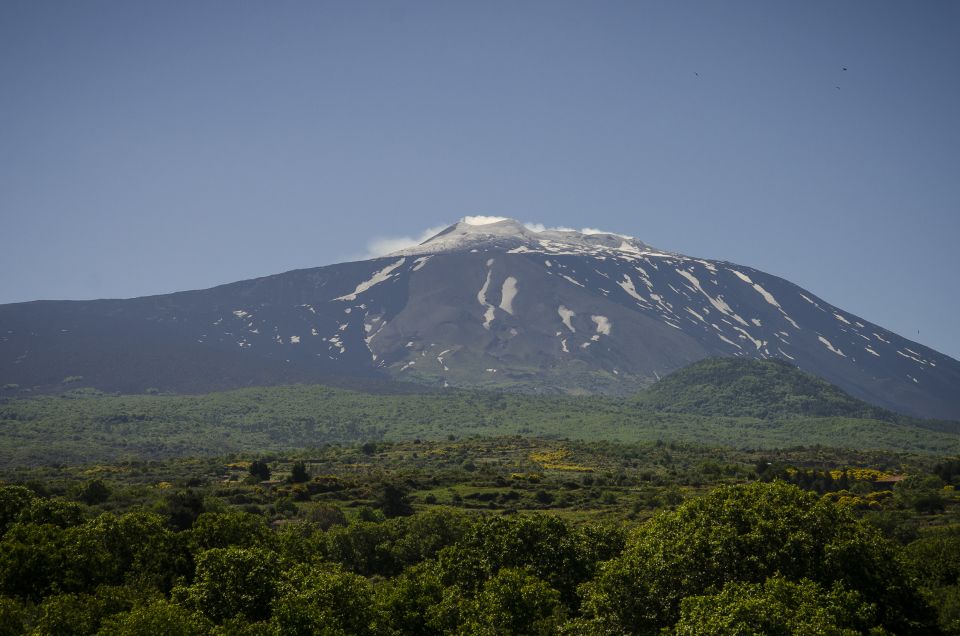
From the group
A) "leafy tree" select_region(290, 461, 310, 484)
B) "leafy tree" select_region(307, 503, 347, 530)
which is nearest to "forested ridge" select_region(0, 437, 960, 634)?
"leafy tree" select_region(307, 503, 347, 530)

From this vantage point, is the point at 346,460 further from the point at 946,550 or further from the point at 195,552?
the point at 946,550

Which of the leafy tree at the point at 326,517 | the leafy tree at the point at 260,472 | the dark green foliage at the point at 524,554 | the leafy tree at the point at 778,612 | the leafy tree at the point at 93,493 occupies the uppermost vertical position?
the leafy tree at the point at 778,612

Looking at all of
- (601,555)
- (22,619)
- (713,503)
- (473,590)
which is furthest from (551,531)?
(22,619)

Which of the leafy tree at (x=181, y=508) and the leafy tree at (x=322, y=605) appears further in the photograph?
the leafy tree at (x=181, y=508)

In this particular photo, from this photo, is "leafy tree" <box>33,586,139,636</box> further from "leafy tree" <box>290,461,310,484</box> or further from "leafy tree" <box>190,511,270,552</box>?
"leafy tree" <box>290,461,310,484</box>

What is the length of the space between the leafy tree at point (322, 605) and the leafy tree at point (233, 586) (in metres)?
1.66

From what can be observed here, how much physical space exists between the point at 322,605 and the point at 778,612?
28.0 m

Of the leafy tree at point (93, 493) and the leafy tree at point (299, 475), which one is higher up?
the leafy tree at point (93, 493)

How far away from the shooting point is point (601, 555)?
72.1 metres

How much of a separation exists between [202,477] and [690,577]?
10891cm

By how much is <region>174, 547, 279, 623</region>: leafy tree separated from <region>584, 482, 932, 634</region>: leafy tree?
22.4 m

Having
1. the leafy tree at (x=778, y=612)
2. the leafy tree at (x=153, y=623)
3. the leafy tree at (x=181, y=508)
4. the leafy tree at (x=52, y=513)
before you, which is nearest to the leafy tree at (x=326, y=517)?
the leafy tree at (x=181, y=508)

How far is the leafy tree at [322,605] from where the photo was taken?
51625 mm

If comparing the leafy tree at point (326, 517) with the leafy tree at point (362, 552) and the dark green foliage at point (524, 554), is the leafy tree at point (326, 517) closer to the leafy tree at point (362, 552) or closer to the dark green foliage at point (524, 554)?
the leafy tree at point (362, 552)
